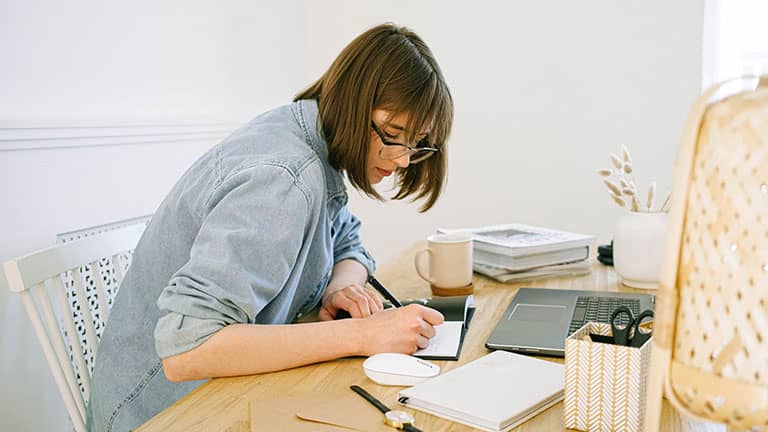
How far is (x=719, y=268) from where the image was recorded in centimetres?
49

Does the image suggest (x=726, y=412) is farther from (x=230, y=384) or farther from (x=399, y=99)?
(x=399, y=99)

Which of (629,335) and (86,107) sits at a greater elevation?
(86,107)

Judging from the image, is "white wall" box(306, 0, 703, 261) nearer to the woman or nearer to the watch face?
the woman

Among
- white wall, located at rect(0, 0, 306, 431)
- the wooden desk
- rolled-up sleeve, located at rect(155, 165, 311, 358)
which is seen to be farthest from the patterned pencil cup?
white wall, located at rect(0, 0, 306, 431)

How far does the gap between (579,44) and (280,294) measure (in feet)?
6.50

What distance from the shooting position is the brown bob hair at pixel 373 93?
1.29m

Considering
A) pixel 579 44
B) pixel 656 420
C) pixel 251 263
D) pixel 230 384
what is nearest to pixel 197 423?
pixel 230 384

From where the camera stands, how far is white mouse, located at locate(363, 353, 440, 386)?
100cm

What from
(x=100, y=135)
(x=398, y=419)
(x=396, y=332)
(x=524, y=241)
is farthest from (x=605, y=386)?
(x=100, y=135)

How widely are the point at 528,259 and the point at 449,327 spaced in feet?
1.46

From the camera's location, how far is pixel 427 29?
304 centimetres

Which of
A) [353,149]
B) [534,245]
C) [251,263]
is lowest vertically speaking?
[534,245]

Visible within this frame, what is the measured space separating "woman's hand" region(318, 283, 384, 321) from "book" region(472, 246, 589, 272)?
363 mm

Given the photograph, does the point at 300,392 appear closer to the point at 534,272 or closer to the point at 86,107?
the point at 534,272
